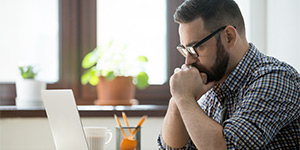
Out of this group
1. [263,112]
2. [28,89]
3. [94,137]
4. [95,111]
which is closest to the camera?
[263,112]

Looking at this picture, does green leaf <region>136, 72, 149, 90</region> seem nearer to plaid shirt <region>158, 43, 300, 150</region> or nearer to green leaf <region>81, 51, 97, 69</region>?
green leaf <region>81, 51, 97, 69</region>

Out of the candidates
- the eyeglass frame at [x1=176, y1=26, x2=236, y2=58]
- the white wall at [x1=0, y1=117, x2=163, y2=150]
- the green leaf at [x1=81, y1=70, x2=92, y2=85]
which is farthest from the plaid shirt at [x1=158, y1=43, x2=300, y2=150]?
the green leaf at [x1=81, y1=70, x2=92, y2=85]

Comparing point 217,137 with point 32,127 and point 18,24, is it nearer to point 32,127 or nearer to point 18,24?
point 32,127

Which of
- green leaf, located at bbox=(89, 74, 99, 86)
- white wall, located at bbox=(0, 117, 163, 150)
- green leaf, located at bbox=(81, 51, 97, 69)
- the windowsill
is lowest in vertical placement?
white wall, located at bbox=(0, 117, 163, 150)

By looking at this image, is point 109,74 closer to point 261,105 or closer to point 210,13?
point 210,13

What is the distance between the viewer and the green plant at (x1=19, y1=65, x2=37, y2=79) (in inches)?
102

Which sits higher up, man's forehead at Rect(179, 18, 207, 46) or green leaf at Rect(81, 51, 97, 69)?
man's forehead at Rect(179, 18, 207, 46)

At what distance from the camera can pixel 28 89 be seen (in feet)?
8.49

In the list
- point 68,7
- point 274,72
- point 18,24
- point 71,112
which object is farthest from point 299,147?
point 18,24

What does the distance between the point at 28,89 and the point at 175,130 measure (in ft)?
4.29

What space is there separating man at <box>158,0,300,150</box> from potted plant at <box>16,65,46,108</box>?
1.15 meters

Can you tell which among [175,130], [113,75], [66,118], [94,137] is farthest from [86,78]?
[175,130]

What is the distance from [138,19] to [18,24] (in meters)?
0.78

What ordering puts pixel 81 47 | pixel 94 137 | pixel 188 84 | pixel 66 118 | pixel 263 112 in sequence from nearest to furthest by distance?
pixel 263 112
pixel 188 84
pixel 66 118
pixel 94 137
pixel 81 47
